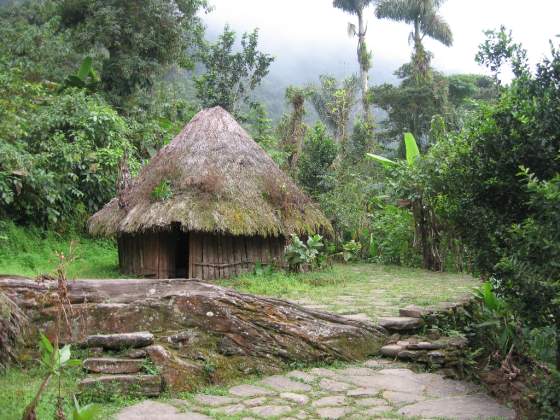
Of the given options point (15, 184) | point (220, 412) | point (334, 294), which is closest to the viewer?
point (220, 412)

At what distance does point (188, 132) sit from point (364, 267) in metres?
5.11

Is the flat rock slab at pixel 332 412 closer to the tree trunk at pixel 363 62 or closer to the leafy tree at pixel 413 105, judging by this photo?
the leafy tree at pixel 413 105

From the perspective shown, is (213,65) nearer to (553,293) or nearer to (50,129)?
(50,129)

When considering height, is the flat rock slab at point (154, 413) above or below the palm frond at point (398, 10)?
below

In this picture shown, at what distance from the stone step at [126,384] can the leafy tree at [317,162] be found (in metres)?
13.0

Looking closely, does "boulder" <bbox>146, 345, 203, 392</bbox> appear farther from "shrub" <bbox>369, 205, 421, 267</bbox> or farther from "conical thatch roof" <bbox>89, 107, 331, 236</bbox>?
"shrub" <bbox>369, 205, 421, 267</bbox>

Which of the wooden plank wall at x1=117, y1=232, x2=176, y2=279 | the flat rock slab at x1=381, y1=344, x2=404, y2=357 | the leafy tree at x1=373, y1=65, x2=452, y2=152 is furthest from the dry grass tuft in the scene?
the leafy tree at x1=373, y1=65, x2=452, y2=152

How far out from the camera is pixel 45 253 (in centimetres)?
1180

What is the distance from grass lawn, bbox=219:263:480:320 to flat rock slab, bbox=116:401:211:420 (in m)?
2.88

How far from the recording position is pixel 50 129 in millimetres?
13961

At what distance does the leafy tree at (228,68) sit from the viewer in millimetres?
18594

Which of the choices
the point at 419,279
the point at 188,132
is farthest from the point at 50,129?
the point at 419,279

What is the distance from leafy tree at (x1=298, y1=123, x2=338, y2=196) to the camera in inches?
664

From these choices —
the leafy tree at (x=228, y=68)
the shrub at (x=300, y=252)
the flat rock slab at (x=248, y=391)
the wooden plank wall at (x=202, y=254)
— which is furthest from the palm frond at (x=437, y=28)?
the flat rock slab at (x=248, y=391)
